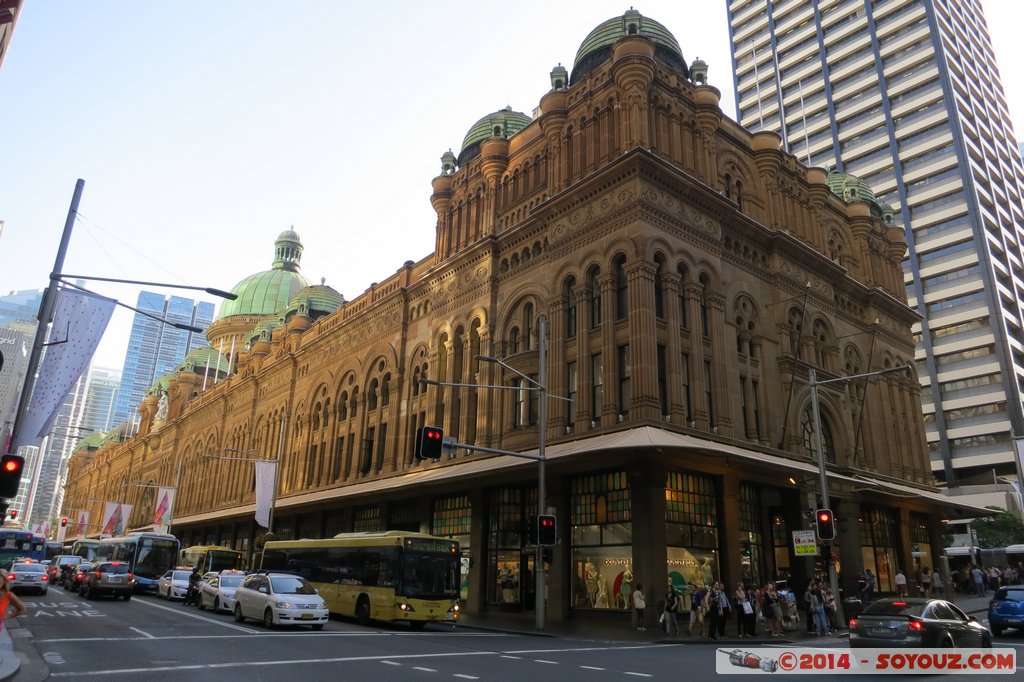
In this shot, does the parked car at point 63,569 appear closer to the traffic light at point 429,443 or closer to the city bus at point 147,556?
the city bus at point 147,556

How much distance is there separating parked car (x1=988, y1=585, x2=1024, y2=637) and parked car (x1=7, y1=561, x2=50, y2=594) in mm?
39802

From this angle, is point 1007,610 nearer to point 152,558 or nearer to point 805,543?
point 805,543

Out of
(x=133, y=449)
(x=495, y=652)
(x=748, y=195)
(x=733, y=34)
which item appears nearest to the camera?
(x=495, y=652)

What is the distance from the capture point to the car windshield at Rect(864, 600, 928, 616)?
13844mm

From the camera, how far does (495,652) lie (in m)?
17.3

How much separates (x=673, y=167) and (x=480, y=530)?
1855 cm

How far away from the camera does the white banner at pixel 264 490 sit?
41.9 metres

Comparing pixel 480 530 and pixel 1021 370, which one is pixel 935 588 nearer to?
pixel 480 530

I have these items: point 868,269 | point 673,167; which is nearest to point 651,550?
point 673,167

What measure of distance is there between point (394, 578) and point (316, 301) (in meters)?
45.0

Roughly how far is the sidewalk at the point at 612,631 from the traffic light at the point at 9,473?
50.0 feet

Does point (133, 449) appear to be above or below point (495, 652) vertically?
above

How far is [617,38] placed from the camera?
35812 mm

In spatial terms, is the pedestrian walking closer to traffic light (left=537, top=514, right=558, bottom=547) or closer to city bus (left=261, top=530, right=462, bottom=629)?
traffic light (left=537, top=514, right=558, bottom=547)
